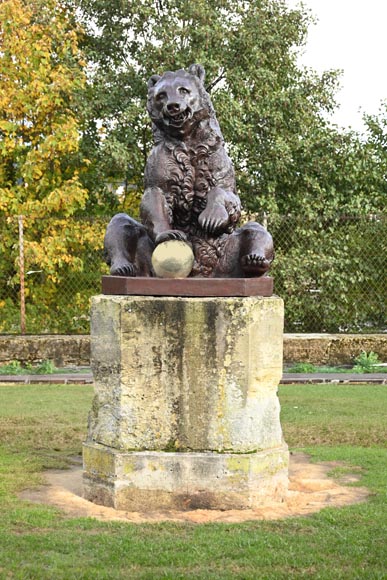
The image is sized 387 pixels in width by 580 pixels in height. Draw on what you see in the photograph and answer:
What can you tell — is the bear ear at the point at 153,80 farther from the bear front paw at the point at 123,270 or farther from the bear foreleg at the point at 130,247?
the bear front paw at the point at 123,270

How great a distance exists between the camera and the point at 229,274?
23.7ft

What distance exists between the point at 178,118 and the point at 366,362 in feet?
26.9

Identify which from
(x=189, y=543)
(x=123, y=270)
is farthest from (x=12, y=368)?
(x=189, y=543)

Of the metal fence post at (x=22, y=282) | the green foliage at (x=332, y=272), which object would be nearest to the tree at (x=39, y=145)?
the metal fence post at (x=22, y=282)

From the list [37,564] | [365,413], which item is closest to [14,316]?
[365,413]

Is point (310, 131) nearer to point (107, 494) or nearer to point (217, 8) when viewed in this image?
point (217, 8)

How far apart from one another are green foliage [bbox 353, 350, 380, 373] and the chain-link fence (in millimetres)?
713

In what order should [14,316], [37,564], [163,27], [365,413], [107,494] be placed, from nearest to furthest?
[37,564] < [107,494] < [365,413] < [14,316] < [163,27]

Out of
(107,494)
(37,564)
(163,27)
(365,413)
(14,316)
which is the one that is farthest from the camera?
(163,27)

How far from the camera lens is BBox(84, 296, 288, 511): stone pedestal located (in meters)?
6.71

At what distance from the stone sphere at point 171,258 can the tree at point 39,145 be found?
8835 millimetres

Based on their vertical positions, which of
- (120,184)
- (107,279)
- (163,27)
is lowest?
(107,279)

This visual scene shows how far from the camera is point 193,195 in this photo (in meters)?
7.20

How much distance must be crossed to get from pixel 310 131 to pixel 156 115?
10.5 m
